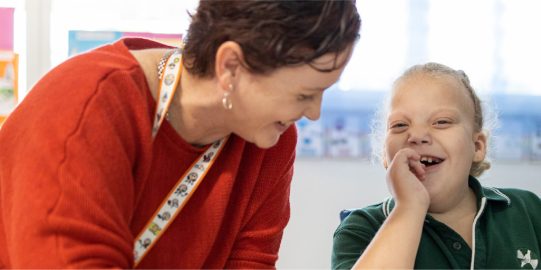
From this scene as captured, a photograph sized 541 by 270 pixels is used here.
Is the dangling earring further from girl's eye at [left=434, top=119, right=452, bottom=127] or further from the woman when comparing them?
girl's eye at [left=434, top=119, right=452, bottom=127]

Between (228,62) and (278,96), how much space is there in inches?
3.7

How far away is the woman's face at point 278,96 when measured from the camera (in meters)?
1.08

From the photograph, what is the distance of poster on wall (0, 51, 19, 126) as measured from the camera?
230cm

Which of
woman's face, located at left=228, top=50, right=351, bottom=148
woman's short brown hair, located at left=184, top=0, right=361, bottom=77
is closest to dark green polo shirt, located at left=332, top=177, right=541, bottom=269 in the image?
woman's face, located at left=228, top=50, right=351, bottom=148

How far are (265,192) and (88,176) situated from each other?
44cm

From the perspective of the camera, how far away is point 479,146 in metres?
1.57

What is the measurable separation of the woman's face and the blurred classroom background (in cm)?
117

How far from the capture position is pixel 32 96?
1.03 metres

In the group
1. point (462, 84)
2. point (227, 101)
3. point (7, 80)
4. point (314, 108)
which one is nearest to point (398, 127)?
point (462, 84)

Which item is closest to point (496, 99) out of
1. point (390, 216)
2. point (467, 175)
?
point (467, 175)

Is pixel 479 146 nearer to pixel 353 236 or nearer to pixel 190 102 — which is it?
pixel 353 236

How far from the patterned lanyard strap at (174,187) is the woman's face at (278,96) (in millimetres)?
106

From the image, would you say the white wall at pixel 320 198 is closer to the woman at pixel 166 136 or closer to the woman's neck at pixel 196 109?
the woman at pixel 166 136

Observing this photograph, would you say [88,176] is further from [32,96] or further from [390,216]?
[390,216]
